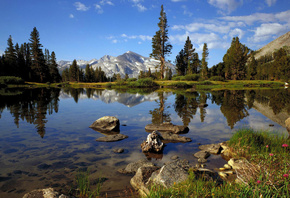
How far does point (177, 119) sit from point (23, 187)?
426 inches

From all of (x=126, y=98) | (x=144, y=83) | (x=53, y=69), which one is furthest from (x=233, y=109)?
(x=53, y=69)

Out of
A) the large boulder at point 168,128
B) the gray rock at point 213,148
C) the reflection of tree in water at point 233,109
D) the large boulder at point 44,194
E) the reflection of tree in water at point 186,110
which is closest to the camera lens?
the large boulder at point 44,194

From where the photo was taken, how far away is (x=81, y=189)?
4.50 m

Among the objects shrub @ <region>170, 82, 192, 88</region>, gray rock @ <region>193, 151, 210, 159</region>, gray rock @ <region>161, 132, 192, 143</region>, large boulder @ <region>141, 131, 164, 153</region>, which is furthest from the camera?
shrub @ <region>170, 82, 192, 88</region>

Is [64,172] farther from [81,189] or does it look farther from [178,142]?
[178,142]

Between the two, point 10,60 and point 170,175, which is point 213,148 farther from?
point 10,60

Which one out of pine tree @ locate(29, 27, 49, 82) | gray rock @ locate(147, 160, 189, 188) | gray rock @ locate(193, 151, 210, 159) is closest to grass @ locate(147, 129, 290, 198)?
gray rock @ locate(147, 160, 189, 188)

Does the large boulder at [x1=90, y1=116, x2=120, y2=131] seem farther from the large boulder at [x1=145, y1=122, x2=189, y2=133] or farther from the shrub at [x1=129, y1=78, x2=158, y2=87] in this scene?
the shrub at [x1=129, y1=78, x2=158, y2=87]

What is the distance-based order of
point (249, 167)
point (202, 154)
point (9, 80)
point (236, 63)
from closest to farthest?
1. point (249, 167)
2. point (202, 154)
3. point (9, 80)
4. point (236, 63)

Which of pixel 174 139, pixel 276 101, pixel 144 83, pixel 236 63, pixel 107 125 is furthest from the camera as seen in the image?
pixel 236 63

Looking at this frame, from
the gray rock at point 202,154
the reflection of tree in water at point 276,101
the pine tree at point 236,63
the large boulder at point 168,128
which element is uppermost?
the pine tree at point 236,63

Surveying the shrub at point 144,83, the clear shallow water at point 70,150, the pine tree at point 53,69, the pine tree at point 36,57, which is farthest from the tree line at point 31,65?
the clear shallow water at point 70,150

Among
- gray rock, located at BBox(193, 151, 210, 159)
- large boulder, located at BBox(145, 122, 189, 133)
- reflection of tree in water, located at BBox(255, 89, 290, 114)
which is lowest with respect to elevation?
gray rock, located at BBox(193, 151, 210, 159)

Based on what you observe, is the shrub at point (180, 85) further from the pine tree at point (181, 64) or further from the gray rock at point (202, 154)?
the gray rock at point (202, 154)
